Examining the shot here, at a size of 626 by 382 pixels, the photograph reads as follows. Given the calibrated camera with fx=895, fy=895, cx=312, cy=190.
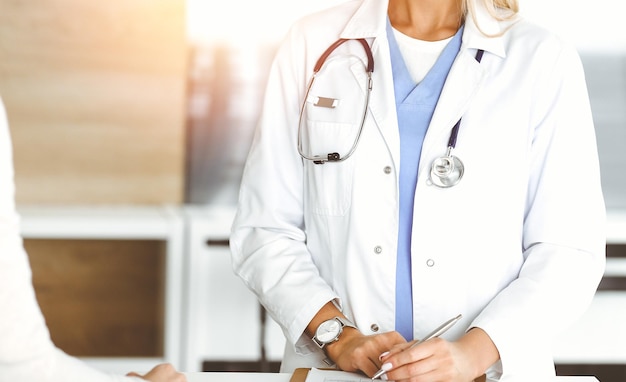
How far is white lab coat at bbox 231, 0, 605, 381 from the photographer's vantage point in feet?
5.41

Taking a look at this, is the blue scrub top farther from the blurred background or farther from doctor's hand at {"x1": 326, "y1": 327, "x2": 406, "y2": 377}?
the blurred background

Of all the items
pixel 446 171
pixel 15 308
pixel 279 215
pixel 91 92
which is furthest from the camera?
pixel 91 92

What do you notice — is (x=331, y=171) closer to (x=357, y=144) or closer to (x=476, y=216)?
(x=357, y=144)

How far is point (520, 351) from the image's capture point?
1.60 meters

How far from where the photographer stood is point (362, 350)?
156cm

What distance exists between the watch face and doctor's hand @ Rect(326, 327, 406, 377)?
0.06 ft

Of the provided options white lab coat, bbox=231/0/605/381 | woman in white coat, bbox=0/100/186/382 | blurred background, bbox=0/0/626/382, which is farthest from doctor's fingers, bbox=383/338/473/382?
blurred background, bbox=0/0/626/382

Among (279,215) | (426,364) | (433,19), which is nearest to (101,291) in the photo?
(279,215)

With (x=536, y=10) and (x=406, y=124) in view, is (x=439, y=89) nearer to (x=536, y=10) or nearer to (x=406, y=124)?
(x=406, y=124)

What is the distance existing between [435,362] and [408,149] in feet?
1.36

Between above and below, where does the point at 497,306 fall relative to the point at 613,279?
above

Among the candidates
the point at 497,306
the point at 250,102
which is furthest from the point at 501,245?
the point at 250,102

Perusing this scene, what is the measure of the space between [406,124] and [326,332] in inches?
16.5

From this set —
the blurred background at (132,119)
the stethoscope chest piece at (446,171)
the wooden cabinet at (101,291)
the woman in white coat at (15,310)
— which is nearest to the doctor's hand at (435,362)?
the stethoscope chest piece at (446,171)
